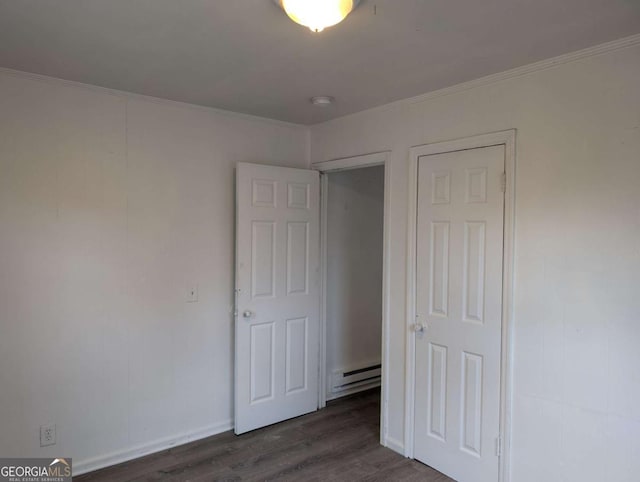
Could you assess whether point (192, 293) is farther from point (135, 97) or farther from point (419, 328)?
point (419, 328)

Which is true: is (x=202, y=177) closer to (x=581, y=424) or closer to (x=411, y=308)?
(x=411, y=308)

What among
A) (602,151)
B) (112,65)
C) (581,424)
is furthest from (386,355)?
(112,65)

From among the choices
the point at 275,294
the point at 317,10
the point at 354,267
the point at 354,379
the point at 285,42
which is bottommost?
the point at 354,379

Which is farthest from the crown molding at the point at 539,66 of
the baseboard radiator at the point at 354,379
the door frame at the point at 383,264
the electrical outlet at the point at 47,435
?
the electrical outlet at the point at 47,435

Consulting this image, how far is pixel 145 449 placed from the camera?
115 inches

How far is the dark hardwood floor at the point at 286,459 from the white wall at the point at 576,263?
847 mm

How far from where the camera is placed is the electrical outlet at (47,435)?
255cm

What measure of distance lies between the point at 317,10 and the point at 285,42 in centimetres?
53

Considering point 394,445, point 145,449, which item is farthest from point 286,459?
point 145,449

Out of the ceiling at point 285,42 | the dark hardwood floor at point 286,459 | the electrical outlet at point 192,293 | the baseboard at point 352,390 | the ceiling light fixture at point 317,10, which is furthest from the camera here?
the baseboard at point 352,390

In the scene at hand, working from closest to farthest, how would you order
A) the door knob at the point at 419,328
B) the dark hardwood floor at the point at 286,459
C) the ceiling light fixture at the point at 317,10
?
the ceiling light fixture at the point at 317,10 → the dark hardwood floor at the point at 286,459 → the door knob at the point at 419,328

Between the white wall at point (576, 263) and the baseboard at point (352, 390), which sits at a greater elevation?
the white wall at point (576, 263)

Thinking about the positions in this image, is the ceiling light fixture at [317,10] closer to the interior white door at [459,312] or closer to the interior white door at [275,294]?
the interior white door at [459,312]

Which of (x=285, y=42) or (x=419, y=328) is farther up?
(x=285, y=42)
